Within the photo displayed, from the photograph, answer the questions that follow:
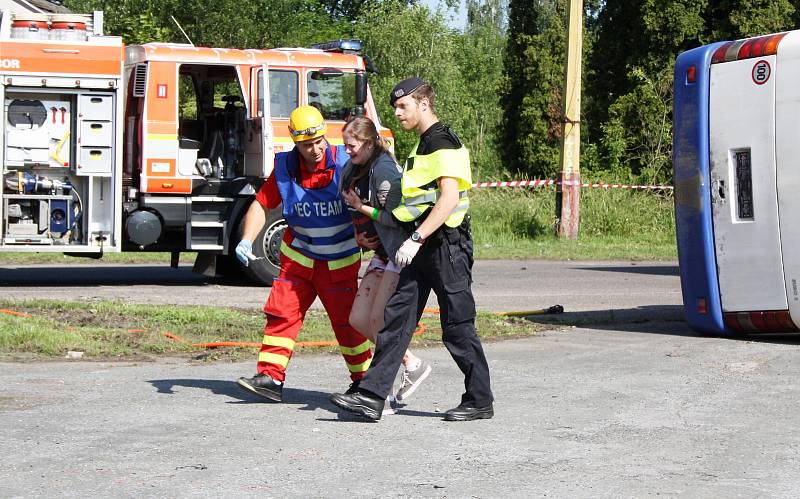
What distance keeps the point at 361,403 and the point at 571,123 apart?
17.1 metres

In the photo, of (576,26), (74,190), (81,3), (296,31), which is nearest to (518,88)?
(296,31)

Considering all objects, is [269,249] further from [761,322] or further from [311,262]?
[311,262]

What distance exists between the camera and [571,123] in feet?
77.2

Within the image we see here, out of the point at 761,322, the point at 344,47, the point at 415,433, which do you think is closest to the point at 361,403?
the point at 415,433

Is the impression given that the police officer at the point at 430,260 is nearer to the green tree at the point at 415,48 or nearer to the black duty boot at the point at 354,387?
the black duty boot at the point at 354,387

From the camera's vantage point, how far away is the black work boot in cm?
746

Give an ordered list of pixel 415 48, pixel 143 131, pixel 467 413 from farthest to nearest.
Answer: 1. pixel 415 48
2. pixel 143 131
3. pixel 467 413

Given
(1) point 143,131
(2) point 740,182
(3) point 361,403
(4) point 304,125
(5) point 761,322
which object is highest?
(1) point 143,131

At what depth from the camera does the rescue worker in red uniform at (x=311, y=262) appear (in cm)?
757

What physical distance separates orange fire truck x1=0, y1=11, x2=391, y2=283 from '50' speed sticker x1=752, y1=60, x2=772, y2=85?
6.07 m

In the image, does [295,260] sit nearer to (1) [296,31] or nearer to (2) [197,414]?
(2) [197,414]

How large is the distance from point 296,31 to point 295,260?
118 ft

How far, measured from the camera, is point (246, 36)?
39.2 m

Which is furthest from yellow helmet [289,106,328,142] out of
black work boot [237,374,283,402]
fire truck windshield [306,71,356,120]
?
fire truck windshield [306,71,356,120]
